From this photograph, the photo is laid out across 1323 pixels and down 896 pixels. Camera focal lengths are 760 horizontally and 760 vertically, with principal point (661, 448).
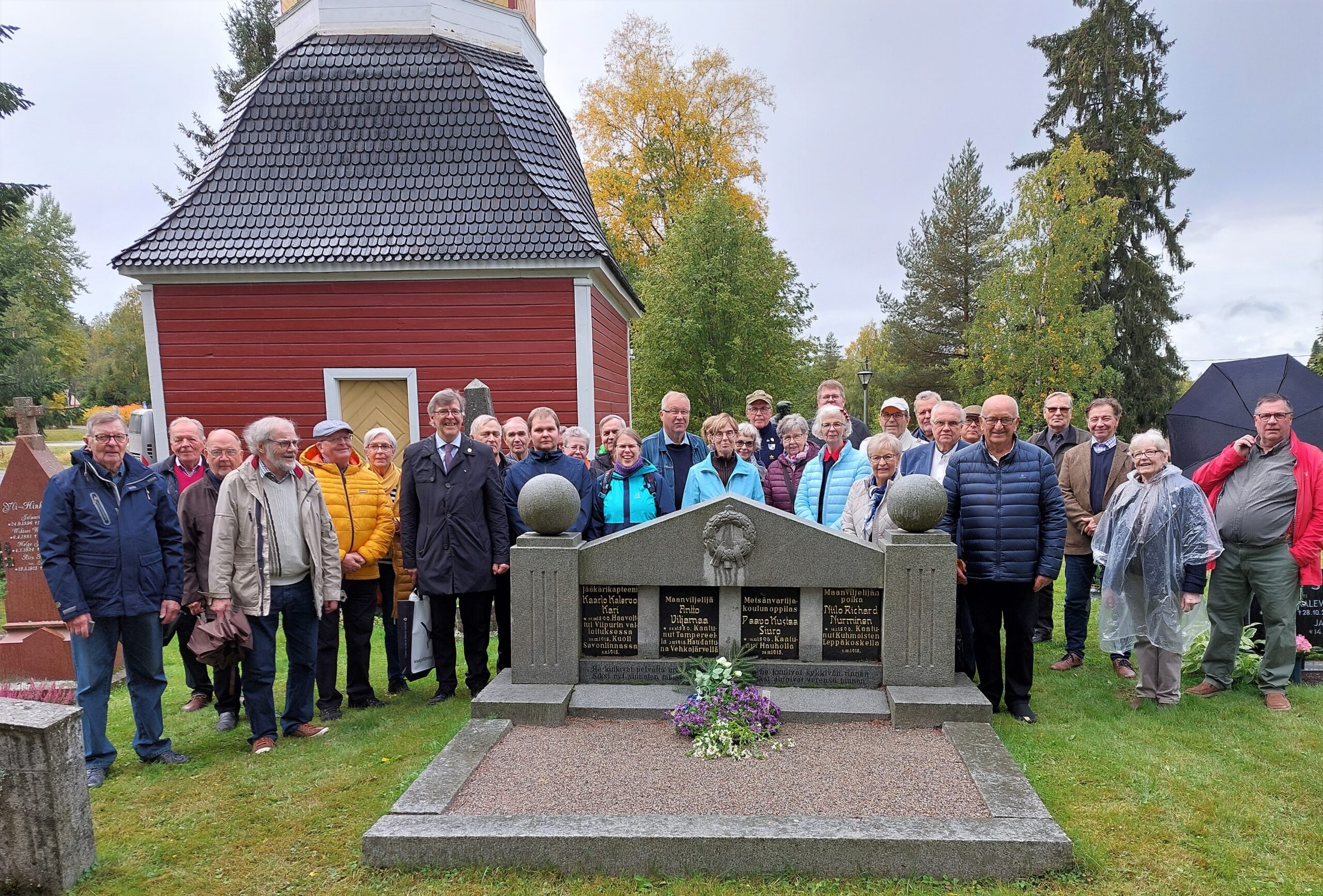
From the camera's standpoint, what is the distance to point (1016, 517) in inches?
181

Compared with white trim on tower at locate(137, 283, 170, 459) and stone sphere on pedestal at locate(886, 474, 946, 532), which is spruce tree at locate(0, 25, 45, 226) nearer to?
Result: white trim on tower at locate(137, 283, 170, 459)

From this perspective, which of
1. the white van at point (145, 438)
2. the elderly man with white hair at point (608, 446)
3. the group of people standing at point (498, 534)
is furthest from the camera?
the white van at point (145, 438)

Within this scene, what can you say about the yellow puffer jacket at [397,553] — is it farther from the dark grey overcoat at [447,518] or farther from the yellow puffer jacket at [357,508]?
the dark grey overcoat at [447,518]

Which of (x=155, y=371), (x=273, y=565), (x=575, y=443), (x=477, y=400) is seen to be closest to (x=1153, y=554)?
(x=575, y=443)

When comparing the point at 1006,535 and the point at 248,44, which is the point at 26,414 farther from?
the point at 248,44

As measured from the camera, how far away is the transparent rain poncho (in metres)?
4.71

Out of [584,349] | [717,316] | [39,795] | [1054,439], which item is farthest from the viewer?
[717,316]

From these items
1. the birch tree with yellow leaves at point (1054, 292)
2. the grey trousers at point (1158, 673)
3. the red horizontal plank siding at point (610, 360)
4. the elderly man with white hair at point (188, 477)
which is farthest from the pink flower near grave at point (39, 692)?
the birch tree with yellow leaves at point (1054, 292)

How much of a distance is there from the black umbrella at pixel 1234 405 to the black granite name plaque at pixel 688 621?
147 inches

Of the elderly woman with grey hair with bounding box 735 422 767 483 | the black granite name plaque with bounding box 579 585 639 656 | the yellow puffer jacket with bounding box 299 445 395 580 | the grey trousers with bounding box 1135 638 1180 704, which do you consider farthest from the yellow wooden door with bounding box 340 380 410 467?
the grey trousers with bounding box 1135 638 1180 704

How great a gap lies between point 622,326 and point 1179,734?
402 inches

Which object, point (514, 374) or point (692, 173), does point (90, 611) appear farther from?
point (692, 173)

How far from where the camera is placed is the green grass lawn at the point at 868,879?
316cm

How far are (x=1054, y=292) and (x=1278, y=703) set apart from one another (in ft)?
60.6
